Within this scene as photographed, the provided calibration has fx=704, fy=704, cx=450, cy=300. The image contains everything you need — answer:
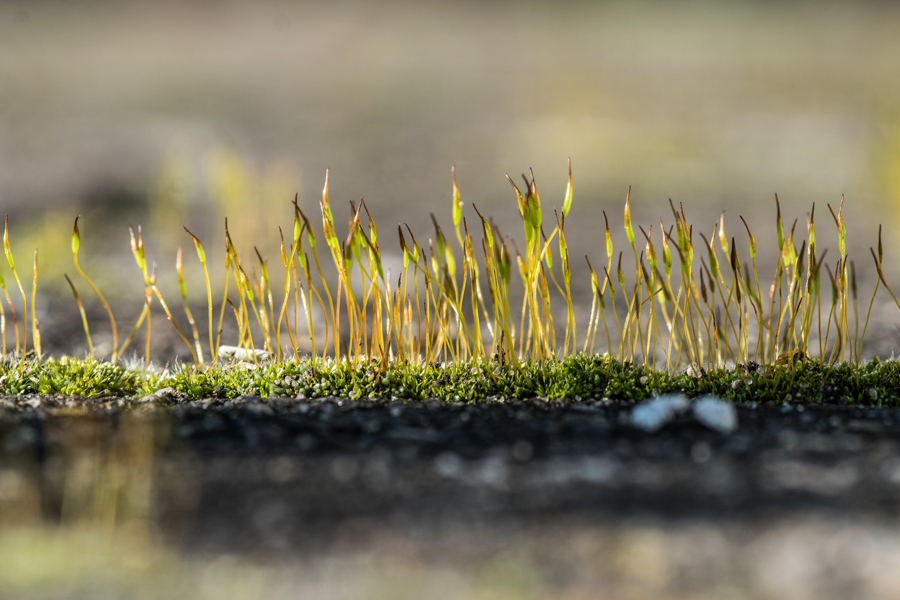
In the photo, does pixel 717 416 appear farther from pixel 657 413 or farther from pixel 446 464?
pixel 446 464

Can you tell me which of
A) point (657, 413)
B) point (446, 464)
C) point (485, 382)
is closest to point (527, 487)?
point (446, 464)

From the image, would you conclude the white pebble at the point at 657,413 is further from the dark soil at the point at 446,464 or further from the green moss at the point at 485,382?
the green moss at the point at 485,382

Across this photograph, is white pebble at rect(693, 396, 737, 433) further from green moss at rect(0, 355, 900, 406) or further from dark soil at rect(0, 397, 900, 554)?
green moss at rect(0, 355, 900, 406)

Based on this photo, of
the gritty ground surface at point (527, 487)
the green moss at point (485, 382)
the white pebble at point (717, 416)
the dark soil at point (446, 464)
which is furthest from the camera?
the green moss at point (485, 382)

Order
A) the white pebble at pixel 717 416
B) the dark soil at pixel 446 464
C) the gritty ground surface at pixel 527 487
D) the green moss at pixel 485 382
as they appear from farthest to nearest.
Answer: the green moss at pixel 485 382 < the white pebble at pixel 717 416 < the dark soil at pixel 446 464 < the gritty ground surface at pixel 527 487

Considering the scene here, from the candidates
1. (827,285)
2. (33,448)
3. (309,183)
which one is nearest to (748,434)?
(33,448)

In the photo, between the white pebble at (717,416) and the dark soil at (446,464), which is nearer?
the dark soil at (446,464)

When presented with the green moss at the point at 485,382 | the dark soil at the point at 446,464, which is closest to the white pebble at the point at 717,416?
the dark soil at the point at 446,464

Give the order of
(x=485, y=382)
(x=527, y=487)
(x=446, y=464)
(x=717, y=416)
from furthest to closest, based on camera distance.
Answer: (x=485, y=382)
(x=717, y=416)
(x=446, y=464)
(x=527, y=487)

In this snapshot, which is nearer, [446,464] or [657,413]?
[446,464]
